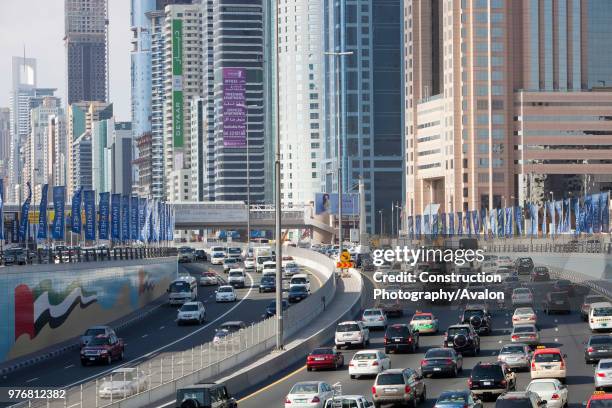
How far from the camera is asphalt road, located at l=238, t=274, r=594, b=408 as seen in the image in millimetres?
41750

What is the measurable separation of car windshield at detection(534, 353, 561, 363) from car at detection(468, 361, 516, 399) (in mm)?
3667

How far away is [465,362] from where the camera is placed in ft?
167

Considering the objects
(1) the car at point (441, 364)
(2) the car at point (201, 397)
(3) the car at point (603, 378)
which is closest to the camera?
(2) the car at point (201, 397)

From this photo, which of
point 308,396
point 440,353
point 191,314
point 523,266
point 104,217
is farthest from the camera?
point 523,266

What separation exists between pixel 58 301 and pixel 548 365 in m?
33.2

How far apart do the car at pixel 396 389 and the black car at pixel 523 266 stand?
184 ft

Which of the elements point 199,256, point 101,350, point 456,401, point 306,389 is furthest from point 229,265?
point 456,401

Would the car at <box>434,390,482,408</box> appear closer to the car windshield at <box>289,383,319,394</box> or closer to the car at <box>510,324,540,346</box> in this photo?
the car windshield at <box>289,383,319,394</box>

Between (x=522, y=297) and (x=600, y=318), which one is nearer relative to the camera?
(x=600, y=318)

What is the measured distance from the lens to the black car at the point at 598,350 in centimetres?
4828

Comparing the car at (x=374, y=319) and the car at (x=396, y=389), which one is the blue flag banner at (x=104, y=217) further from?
the car at (x=396, y=389)

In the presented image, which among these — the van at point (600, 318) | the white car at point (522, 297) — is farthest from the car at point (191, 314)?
the van at point (600, 318)

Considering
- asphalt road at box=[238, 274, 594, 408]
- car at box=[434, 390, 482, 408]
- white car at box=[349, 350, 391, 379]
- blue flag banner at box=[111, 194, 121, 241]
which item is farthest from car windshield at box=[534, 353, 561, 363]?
blue flag banner at box=[111, 194, 121, 241]

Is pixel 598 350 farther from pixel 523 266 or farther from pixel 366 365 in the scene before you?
pixel 523 266
